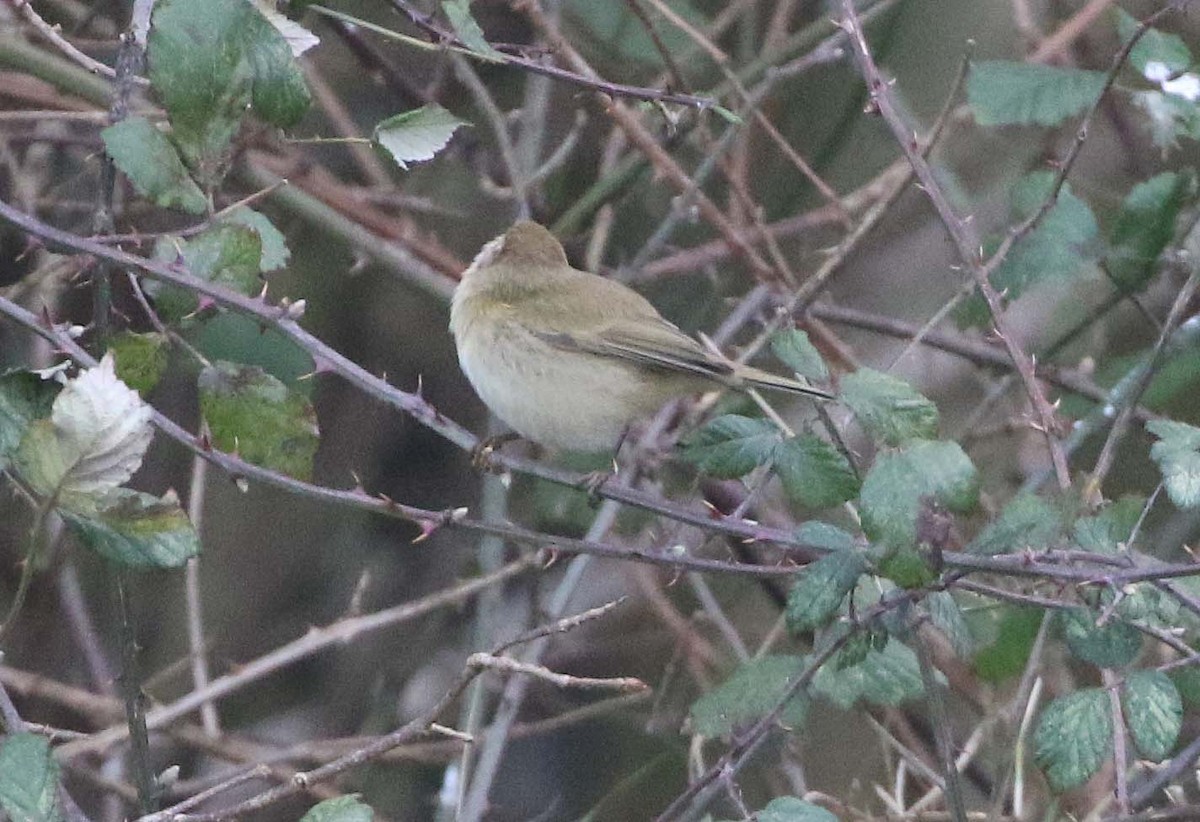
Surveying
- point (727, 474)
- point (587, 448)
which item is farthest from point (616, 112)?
point (727, 474)

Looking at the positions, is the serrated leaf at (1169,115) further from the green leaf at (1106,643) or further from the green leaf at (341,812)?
the green leaf at (341,812)

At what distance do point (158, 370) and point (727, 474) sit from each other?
31.7 inches

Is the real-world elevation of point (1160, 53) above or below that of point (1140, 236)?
above

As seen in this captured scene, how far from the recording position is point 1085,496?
2.26 metres

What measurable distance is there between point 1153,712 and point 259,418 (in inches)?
50.3

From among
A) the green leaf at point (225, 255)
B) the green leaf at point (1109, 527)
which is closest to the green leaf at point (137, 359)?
the green leaf at point (225, 255)

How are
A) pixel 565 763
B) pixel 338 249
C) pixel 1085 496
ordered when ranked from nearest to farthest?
pixel 1085 496 → pixel 338 249 → pixel 565 763

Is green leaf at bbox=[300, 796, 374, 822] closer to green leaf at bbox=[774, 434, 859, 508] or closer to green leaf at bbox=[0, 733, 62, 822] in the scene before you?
green leaf at bbox=[0, 733, 62, 822]

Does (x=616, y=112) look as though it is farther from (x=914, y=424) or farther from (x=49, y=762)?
(x=49, y=762)

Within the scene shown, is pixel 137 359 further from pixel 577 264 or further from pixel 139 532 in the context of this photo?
pixel 577 264

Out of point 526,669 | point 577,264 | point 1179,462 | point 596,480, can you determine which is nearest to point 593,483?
point 596,480

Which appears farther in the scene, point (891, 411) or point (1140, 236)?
point (1140, 236)

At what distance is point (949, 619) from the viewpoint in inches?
86.0

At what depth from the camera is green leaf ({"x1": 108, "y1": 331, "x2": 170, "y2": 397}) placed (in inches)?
82.4
